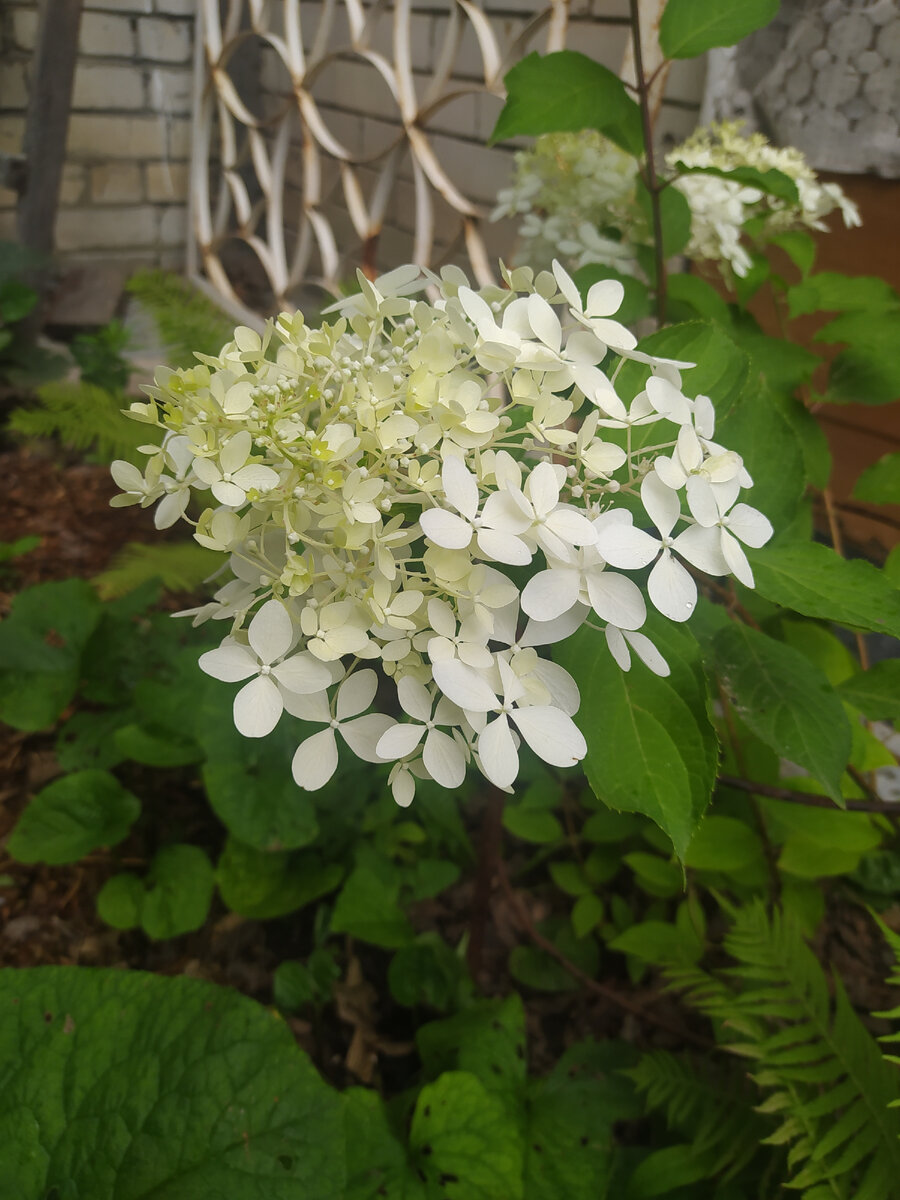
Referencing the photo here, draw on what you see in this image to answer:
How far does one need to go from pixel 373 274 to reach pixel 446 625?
5.07 feet

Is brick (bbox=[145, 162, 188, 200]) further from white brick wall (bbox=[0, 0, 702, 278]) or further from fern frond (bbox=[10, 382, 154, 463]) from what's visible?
fern frond (bbox=[10, 382, 154, 463])

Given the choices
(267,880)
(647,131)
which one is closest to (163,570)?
(267,880)

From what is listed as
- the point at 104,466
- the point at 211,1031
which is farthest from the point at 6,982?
the point at 104,466

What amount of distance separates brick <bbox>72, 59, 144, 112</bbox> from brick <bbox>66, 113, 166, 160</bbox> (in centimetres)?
2

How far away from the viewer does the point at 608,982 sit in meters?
1.06

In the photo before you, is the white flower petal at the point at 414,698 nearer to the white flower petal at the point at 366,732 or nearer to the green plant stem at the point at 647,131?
the white flower petal at the point at 366,732

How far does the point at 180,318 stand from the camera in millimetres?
1385

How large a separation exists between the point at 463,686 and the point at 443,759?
0.05 meters

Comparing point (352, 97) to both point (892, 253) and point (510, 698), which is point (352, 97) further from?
point (510, 698)

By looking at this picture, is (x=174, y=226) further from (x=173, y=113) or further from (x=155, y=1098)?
(x=155, y=1098)

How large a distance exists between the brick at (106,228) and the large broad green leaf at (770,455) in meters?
1.79

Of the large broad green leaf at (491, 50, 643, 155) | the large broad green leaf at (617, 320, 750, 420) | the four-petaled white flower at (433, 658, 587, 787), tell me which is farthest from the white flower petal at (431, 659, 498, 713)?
the large broad green leaf at (491, 50, 643, 155)

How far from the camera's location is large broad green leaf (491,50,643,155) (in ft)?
2.04

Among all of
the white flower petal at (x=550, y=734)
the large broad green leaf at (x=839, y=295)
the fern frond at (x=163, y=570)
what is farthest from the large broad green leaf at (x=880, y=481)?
the fern frond at (x=163, y=570)
